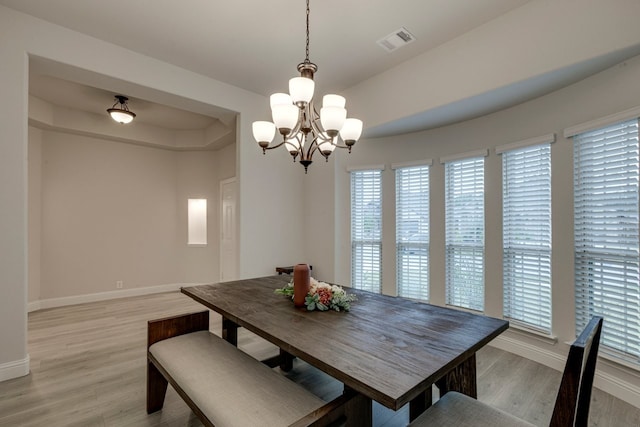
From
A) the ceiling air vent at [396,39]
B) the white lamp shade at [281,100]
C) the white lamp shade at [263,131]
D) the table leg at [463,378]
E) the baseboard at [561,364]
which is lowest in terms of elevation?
the baseboard at [561,364]

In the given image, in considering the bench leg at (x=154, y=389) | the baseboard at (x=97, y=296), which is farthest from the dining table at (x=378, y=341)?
the baseboard at (x=97, y=296)

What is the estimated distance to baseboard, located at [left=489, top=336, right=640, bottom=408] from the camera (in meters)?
2.22

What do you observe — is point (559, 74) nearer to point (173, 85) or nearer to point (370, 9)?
point (370, 9)

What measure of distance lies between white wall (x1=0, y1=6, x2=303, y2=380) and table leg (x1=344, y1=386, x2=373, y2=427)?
2831 mm

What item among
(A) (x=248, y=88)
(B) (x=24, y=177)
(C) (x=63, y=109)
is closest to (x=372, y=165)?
(A) (x=248, y=88)

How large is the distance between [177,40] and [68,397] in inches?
128

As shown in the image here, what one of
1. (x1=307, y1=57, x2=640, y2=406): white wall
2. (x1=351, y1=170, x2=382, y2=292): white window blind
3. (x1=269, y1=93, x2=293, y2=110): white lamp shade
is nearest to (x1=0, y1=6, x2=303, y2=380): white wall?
(x1=307, y1=57, x2=640, y2=406): white wall

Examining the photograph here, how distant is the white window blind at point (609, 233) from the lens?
7.35ft

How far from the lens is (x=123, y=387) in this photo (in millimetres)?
2424

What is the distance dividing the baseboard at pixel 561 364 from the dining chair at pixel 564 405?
151 centimetres

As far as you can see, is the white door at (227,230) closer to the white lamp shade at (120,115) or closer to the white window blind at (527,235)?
the white lamp shade at (120,115)

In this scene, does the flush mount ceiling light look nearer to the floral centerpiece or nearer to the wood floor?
the wood floor

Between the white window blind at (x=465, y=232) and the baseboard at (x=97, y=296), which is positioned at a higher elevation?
the white window blind at (x=465, y=232)

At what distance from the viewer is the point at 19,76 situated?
8.65ft
